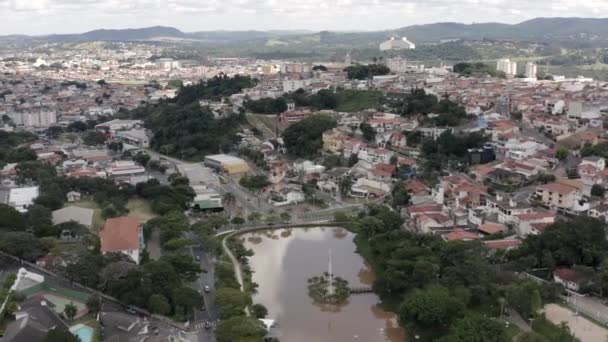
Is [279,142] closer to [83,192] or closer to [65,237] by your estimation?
[83,192]

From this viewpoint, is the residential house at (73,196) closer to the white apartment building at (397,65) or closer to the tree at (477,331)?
the tree at (477,331)

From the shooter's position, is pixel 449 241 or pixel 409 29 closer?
pixel 449 241

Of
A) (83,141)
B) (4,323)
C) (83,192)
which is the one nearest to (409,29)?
(83,141)

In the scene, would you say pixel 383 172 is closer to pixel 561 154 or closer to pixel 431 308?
pixel 561 154

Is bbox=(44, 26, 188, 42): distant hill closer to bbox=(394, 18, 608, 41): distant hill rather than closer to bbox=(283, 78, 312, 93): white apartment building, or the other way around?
bbox=(394, 18, 608, 41): distant hill

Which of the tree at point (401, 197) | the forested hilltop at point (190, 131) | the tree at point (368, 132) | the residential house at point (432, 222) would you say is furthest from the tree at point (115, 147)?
the residential house at point (432, 222)

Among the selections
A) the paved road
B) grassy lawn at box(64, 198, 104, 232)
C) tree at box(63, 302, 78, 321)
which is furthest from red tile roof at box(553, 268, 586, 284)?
grassy lawn at box(64, 198, 104, 232)

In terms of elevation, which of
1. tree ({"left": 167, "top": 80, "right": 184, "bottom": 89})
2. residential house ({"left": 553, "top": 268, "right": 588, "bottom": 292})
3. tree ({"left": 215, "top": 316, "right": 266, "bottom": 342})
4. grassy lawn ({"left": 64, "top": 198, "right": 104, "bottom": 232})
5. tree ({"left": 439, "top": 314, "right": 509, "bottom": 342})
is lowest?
grassy lawn ({"left": 64, "top": 198, "right": 104, "bottom": 232})
